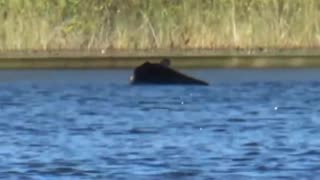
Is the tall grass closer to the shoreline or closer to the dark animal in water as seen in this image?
the shoreline

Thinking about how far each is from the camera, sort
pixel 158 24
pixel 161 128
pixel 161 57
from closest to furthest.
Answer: pixel 161 128 < pixel 161 57 < pixel 158 24

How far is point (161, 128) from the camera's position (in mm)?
20125

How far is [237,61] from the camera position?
32969mm

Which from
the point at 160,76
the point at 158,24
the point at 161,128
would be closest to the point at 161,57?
the point at 158,24

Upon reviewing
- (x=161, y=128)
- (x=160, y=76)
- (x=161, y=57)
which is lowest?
(x=161, y=57)

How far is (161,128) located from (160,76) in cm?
836

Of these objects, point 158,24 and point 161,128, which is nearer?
point 161,128

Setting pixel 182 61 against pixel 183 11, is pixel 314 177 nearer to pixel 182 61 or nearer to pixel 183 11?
pixel 182 61

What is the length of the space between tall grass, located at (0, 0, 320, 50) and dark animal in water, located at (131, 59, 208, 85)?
5.98 metres

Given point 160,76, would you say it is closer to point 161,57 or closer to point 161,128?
point 161,57

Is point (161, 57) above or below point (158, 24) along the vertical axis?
below

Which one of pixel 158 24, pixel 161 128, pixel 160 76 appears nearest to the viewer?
pixel 161 128

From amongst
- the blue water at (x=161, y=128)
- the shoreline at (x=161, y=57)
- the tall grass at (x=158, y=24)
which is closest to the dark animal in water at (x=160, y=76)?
the blue water at (x=161, y=128)

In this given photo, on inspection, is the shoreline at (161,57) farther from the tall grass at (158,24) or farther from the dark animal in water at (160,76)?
the dark animal in water at (160,76)
